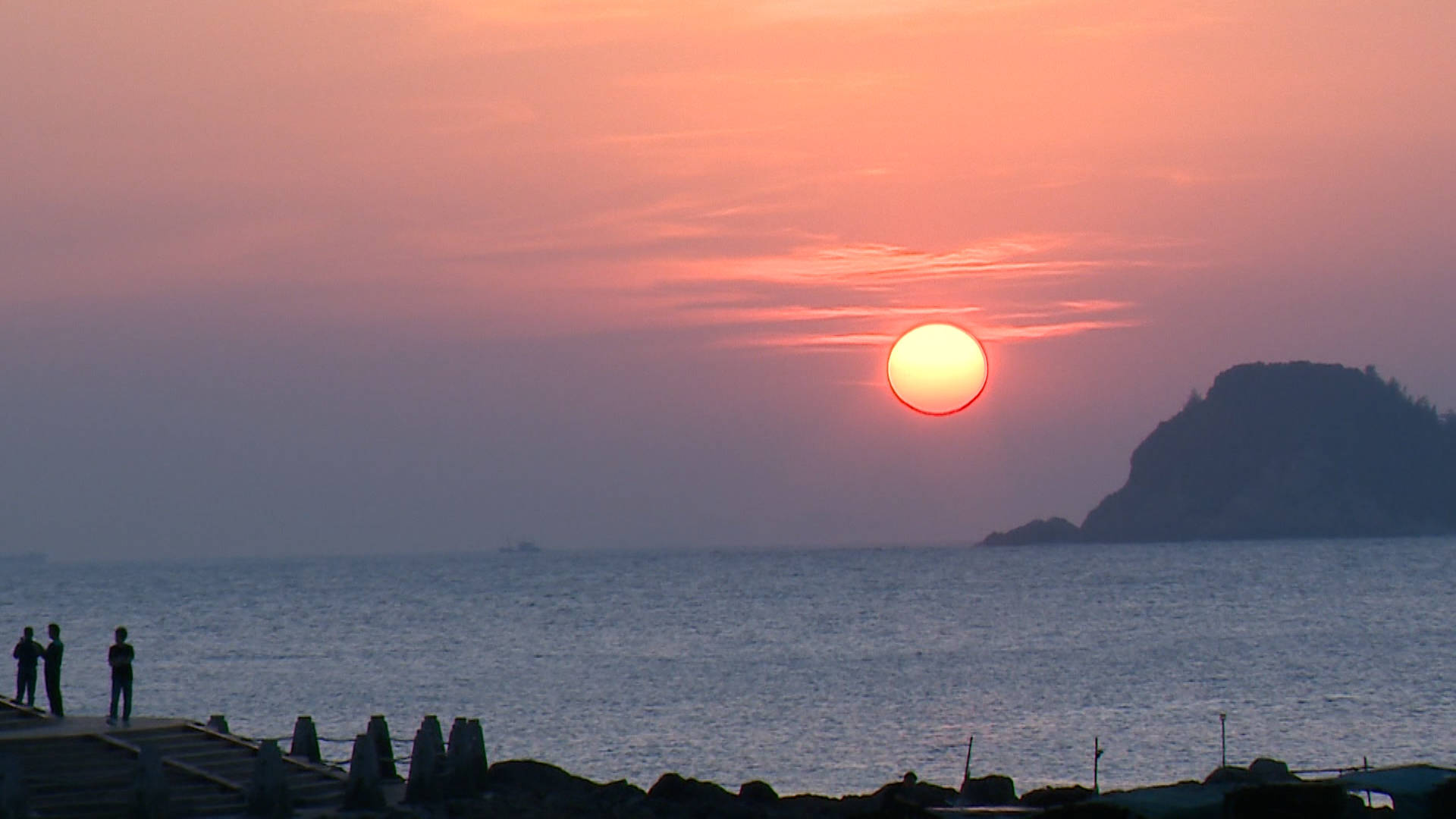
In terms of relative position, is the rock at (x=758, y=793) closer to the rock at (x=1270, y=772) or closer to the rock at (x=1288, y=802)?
the rock at (x=1270, y=772)

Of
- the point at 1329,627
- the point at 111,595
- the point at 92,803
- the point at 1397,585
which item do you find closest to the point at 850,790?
the point at 92,803

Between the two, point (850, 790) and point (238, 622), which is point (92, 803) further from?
point (238, 622)

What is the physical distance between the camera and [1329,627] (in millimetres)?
109500

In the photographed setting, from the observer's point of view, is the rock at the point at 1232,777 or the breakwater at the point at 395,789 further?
the rock at the point at 1232,777

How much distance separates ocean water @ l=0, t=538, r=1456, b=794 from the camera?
57.8 meters

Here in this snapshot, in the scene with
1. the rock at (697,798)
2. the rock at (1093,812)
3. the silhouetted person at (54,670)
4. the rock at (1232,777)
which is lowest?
the rock at (697,798)

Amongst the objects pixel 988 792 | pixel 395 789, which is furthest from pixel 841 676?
pixel 395 789

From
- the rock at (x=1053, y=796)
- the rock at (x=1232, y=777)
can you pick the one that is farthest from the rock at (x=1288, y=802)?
the rock at (x=1232, y=777)

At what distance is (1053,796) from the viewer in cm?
3388

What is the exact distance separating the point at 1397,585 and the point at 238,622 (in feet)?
322

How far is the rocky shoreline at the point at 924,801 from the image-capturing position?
81.9 ft

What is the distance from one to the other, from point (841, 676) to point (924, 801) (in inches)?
1959

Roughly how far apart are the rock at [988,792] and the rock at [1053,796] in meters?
0.49

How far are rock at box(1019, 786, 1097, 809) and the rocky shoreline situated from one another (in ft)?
0.15
